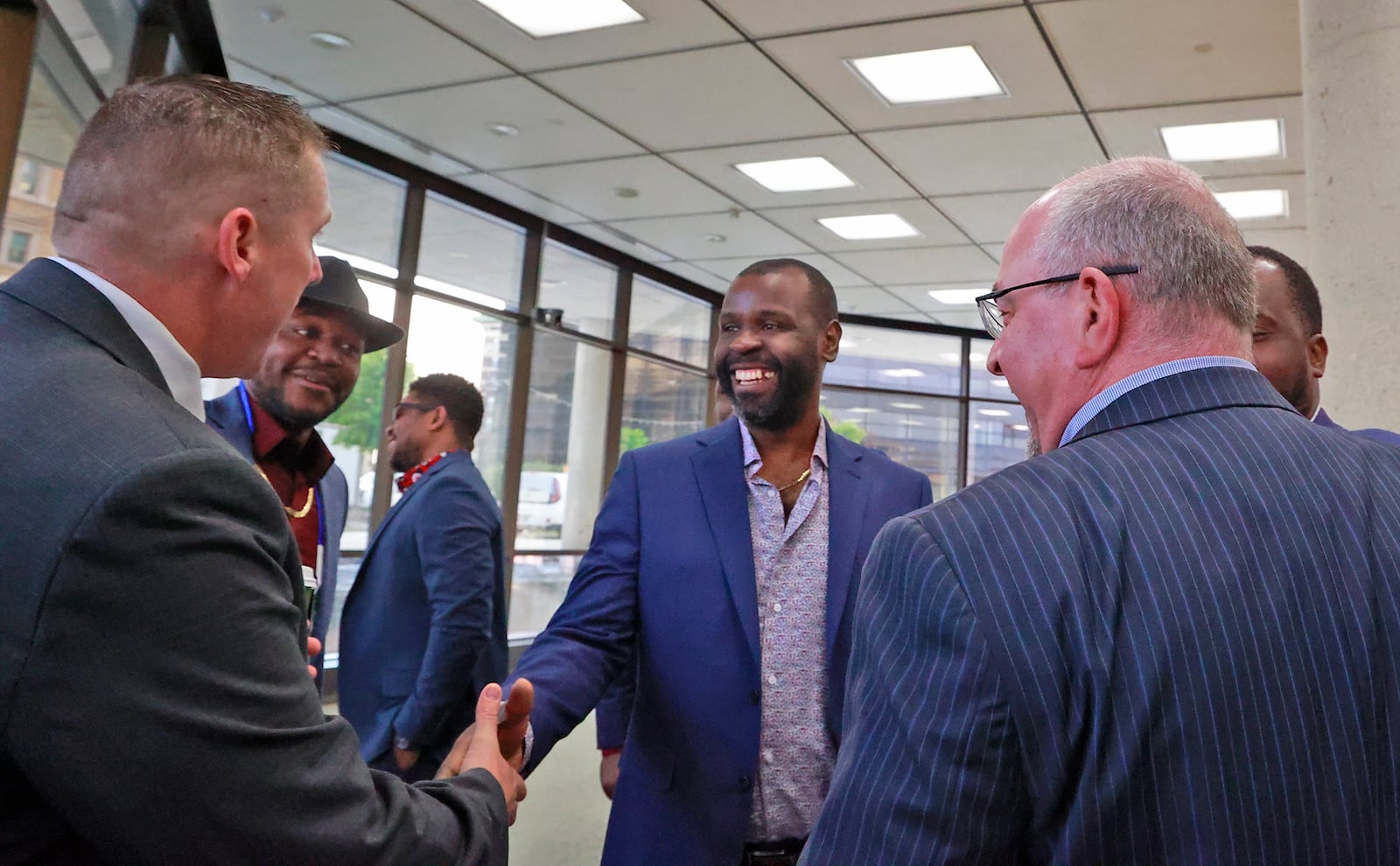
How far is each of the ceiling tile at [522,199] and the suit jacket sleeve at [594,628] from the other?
5079mm

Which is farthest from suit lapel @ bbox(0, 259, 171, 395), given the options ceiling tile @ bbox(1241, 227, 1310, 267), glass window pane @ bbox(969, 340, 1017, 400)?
glass window pane @ bbox(969, 340, 1017, 400)

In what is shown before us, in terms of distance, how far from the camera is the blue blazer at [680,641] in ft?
5.77

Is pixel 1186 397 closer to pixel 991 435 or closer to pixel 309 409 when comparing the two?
pixel 309 409

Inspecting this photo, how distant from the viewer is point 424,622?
2.96m

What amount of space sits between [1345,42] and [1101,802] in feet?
8.67

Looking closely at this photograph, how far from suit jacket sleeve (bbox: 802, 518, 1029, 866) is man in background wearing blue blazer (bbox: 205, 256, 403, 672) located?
1.75m

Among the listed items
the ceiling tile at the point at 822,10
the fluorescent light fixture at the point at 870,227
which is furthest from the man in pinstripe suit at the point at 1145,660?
the fluorescent light fixture at the point at 870,227

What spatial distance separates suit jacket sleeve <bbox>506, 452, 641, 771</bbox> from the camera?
1.73 metres

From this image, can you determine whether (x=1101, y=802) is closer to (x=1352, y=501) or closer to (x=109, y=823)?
(x=1352, y=501)

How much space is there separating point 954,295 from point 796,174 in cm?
349

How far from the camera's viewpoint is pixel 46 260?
3.09 feet

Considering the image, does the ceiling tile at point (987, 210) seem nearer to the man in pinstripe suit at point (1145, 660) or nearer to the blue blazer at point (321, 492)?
the blue blazer at point (321, 492)

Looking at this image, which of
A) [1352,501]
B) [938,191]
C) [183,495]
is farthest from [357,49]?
[1352,501]

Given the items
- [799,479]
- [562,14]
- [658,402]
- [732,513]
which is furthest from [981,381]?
[732,513]
